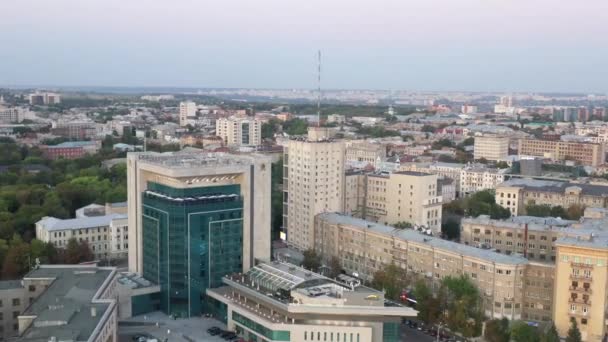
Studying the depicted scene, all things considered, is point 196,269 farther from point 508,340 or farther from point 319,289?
point 508,340

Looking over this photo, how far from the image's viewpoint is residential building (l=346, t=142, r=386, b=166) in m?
75.4

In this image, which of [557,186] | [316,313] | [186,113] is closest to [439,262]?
[316,313]

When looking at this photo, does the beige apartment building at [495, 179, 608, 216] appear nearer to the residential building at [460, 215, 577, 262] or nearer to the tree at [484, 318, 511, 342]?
the residential building at [460, 215, 577, 262]

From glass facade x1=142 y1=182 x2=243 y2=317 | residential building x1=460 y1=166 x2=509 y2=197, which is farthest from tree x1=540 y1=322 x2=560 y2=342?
residential building x1=460 y1=166 x2=509 y2=197

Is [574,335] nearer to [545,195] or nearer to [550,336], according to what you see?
[550,336]

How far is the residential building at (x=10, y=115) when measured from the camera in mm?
116356

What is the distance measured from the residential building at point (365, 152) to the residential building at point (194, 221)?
4331 cm

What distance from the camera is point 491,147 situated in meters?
79.6

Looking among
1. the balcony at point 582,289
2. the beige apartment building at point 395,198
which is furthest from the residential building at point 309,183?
the balcony at point 582,289

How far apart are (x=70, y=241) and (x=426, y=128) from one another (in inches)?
3391

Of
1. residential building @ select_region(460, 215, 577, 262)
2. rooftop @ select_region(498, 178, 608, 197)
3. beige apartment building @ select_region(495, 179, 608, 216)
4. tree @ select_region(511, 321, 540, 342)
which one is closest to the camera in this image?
tree @ select_region(511, 321, 540, 342)

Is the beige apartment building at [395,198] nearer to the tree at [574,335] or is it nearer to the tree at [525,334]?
the tree at [525,334]

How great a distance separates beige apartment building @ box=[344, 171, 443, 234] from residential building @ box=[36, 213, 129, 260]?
1472 centimetres

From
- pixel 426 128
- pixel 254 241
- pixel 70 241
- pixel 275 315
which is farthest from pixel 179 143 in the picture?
pixel 275 315
